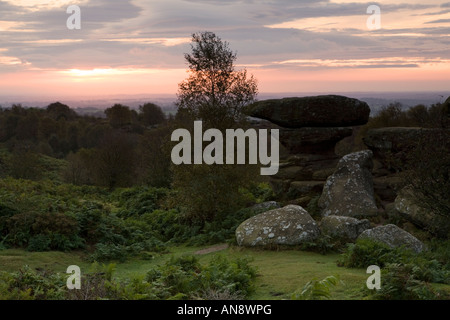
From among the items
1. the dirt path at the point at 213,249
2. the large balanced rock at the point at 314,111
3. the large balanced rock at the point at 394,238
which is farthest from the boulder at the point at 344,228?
the large balanced rock at the point at 314,111

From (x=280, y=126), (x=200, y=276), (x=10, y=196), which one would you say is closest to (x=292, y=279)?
(x=200, y=276)

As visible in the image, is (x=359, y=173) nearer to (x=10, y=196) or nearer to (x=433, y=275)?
(x=433, y=275)

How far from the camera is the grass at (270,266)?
1036cm

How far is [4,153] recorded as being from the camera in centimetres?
7100

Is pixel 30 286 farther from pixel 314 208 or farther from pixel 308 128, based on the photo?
pixel 308 128

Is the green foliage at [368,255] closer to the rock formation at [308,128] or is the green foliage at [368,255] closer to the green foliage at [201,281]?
the green foliage at [201,281]

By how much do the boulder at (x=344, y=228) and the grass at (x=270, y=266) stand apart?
1831mm

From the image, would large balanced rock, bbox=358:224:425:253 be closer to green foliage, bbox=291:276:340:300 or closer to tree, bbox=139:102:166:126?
green foliage, bbox=291:276:340:300

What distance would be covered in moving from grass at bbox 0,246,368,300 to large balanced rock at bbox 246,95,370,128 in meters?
10.7

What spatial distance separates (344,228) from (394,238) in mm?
2326

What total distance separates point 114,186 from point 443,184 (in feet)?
121

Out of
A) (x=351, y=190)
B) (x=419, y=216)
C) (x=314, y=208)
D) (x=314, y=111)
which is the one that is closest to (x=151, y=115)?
(x=314, y=111)

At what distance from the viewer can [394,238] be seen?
15.6 meters
